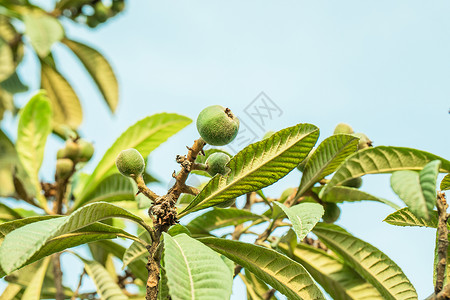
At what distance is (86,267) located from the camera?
2.11 metres

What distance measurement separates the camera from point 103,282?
1.99 meters

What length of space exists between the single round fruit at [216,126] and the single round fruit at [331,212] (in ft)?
2.26

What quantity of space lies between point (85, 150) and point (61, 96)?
191cm

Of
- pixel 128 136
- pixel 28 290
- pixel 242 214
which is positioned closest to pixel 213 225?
pixel 242 214

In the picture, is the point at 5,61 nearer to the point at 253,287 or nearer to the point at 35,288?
the point at 35,288

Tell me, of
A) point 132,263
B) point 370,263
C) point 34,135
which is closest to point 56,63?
point 34,135

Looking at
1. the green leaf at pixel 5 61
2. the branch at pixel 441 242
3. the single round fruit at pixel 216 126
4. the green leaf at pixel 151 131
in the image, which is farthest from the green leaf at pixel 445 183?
the green leaf at pixel 5 61

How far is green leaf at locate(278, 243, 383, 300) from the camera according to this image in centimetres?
173

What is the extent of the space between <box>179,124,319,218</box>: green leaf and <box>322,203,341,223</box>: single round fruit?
22.6 inches

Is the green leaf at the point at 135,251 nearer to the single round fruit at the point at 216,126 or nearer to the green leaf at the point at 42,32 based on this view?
the single round fruit at the point at 216,126

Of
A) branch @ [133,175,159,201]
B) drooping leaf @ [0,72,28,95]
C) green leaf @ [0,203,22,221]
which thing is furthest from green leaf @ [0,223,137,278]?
drooping leaf @ [0,72,28,95]

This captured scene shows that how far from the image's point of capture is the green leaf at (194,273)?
0.93m

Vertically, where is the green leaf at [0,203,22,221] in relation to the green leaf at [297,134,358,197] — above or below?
below

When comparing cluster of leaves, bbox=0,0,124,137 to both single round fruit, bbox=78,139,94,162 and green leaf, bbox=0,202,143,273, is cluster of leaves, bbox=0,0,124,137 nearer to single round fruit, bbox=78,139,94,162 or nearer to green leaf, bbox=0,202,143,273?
single round fruit, bbox=78,139,94,162
